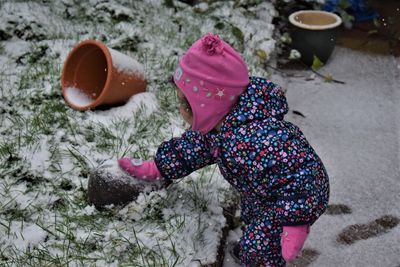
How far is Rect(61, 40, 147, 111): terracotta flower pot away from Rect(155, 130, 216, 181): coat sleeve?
0.83m

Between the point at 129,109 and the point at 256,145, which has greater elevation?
the point at 256,145

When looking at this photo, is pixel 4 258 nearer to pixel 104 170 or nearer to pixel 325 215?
pixel 104 170

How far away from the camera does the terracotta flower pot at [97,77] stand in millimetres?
3061

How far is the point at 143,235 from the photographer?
2.32 m

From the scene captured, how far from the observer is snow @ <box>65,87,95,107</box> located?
3186 mm

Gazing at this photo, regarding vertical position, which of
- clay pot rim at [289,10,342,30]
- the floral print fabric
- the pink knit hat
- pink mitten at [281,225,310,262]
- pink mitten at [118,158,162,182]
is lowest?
clay pot rim at [289,10,342,30]

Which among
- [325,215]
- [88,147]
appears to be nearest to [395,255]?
[325,215]

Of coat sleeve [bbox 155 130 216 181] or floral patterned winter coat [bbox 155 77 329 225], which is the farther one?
coat sleeve [bbox 155 130 216 181]

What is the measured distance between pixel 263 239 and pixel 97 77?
71.7 inches

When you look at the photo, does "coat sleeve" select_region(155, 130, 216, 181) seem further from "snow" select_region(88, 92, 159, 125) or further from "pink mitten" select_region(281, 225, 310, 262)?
"snow" select_region(88, 92, 159, 125)

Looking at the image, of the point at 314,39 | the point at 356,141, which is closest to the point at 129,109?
the point at 356,141

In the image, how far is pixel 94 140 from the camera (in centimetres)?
291

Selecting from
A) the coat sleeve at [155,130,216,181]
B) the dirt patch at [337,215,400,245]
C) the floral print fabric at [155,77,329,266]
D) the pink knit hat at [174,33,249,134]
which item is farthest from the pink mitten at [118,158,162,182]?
the dirt patch at [337,215,400,245]

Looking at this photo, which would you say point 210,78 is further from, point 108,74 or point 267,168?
point 108,74
